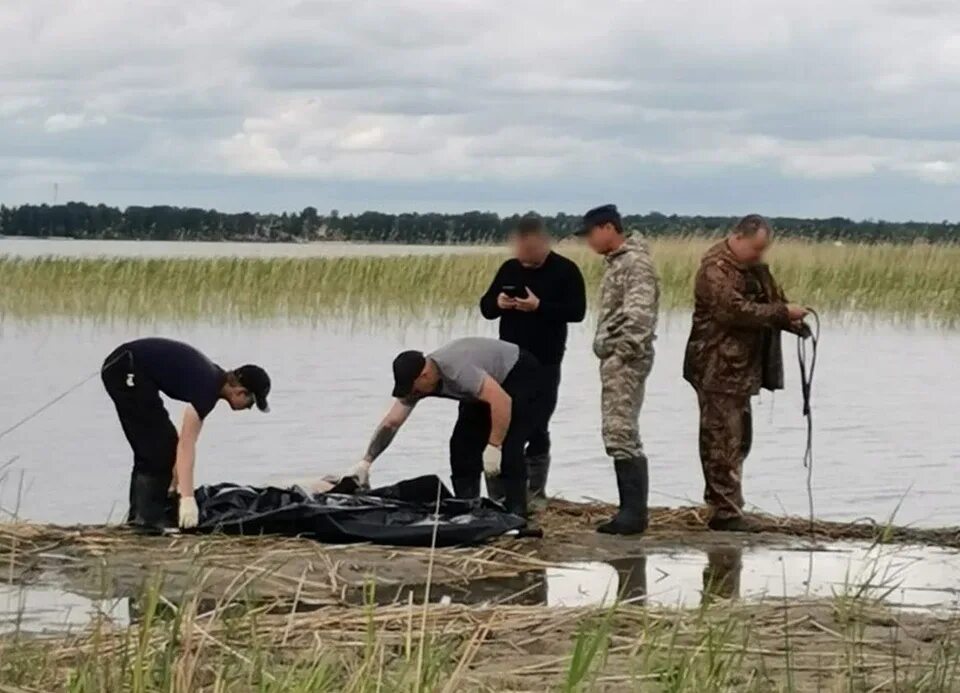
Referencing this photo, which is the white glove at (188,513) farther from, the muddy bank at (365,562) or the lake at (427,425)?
the lake at (427,425)

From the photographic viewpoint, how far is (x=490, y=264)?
2602 cm

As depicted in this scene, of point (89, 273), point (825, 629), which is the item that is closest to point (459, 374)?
point (825, 629)

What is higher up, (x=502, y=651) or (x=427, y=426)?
(x=502, y=651)

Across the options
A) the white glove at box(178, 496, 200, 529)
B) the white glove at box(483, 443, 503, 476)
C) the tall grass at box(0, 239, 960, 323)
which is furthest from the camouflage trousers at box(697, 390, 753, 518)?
the tall grass at box(0, 239, 960, 323)

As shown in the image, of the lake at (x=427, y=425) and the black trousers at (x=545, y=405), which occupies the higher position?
the black trousers at (x=545, y=405)

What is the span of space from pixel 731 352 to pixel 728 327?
122mm

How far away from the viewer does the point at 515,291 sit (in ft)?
30.5

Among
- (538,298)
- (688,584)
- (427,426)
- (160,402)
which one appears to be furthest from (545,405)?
(427,426)

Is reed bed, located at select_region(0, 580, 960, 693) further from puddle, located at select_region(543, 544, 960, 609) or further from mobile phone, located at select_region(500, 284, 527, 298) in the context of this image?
mobile phone, located at select_region(500, 284, 527, 298)

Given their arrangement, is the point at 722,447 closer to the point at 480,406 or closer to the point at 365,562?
the point at 480,406

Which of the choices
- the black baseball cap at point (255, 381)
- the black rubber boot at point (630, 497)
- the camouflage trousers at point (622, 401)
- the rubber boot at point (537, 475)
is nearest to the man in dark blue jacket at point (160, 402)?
the black baseball cap at point (255, 381)

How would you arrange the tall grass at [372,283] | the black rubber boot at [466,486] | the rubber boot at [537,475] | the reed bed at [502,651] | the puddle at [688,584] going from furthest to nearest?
the tall grass at [372,283], the rubber boot at [537,475], the black rubber boot at [466,486], the puddle at [688,584], the reed bed at [502,651]

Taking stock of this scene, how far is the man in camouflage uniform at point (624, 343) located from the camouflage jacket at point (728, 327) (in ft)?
1.07

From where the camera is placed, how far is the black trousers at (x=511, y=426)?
29.2 feet
